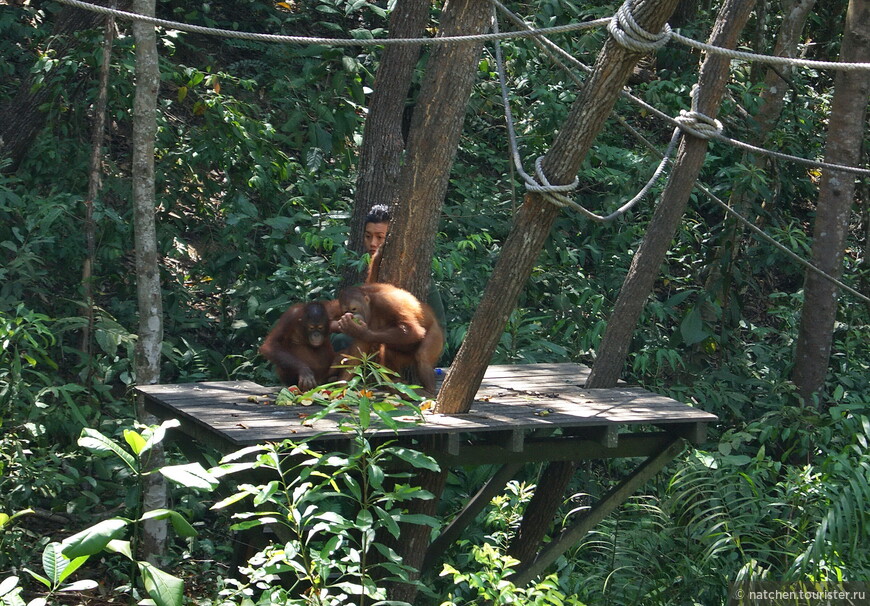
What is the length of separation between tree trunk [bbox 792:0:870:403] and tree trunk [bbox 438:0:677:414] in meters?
3.93

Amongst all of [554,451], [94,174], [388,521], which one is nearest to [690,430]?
[554,451]

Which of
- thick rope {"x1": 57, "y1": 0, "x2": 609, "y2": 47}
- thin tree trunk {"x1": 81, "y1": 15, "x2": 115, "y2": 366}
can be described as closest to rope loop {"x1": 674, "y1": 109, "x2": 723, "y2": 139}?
thick rope {"x1": 57, "y1": 0, "x2": 609, "y2": 47}

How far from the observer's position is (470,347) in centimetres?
442

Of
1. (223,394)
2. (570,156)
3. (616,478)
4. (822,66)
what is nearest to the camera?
(822,66)

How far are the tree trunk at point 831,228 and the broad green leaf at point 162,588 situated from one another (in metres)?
6.13

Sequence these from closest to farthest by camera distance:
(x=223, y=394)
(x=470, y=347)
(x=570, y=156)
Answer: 1. (x=570, y=156)
2. (x=470, y=347)
3. (x=223, y=394)

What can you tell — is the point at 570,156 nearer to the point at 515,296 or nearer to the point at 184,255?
the point at 515,296

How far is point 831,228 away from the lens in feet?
24.8

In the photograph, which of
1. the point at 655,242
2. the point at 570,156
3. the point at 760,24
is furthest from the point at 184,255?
the point at 760,24

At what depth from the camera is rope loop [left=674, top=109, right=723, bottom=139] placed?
199 inches

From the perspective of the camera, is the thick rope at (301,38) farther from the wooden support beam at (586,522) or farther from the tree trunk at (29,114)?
the tree trunk at (29,114)

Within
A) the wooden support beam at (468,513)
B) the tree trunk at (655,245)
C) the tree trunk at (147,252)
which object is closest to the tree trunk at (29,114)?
the tree trunk at (147,252)

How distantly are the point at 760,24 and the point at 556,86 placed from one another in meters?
1.94

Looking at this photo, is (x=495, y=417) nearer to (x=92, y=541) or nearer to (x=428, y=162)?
(x=428, y=162)
